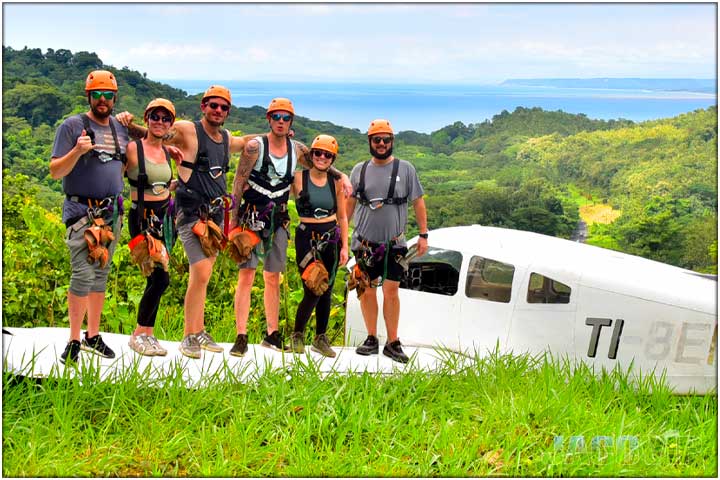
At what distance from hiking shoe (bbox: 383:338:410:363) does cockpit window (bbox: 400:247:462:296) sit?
3.50 ft

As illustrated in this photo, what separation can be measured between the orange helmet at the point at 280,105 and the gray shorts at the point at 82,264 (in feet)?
5.46

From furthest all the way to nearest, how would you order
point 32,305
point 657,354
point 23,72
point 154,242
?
point 23,72
point 32,305
point 657,354
point 154,242

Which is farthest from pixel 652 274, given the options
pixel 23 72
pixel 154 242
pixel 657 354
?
pixel 23 72

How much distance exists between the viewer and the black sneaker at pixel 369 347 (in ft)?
31.5

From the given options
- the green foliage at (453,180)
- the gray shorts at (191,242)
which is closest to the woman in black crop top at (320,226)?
the gray shorts at (191,242)

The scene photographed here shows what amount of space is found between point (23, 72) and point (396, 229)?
118 ft

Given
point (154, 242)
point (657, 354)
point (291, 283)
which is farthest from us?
point (291, 283)

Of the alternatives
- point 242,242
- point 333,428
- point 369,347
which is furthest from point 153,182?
point 369,347

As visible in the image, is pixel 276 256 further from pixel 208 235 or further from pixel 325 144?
pixel 325 144

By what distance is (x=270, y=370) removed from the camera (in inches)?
341

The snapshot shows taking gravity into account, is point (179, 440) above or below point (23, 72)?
below

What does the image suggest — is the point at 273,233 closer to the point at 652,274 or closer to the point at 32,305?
the point at 652,274

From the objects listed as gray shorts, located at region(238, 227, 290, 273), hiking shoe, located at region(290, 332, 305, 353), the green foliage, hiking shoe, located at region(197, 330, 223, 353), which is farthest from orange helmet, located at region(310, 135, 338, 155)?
the green foliage

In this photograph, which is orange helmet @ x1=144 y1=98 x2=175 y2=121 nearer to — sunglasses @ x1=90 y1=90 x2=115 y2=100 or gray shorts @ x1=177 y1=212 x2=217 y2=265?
sunglasses @ x1=90 y1=90 x2=115 y2=100
